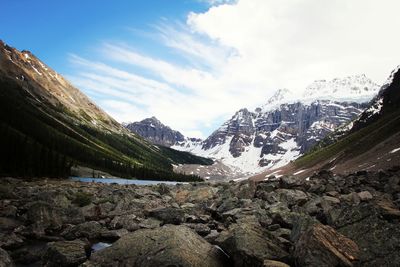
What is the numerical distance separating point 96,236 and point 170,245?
35.8 feet

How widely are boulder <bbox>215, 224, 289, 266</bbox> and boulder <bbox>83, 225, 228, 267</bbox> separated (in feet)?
2.43

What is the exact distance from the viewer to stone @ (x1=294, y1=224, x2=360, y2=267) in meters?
11.6

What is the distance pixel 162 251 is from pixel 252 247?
3391 millimetres

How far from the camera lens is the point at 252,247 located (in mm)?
13469


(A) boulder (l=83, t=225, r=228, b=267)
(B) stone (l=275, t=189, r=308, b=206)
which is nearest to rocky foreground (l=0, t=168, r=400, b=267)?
(A) boulder (l=83, t=225, r=228, b=267)

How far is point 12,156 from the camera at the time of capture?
91.9 m

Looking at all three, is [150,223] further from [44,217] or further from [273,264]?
[273,264]

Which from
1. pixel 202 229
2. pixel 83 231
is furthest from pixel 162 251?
pixel 83 231

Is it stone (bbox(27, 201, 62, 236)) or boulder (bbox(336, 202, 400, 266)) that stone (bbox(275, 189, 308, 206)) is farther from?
stone (bbox(27, 201, 62, 236))

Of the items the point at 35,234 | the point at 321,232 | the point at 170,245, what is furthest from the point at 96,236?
the point at 321,232

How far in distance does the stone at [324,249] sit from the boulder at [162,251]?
3.29 metres

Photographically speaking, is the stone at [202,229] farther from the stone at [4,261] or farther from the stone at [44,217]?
the stone at [4,261]

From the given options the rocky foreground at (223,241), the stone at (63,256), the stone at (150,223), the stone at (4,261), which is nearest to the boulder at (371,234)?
the rocky foreground at (223,241)

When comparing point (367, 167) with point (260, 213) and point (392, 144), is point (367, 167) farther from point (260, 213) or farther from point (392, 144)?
point (260, 213)
